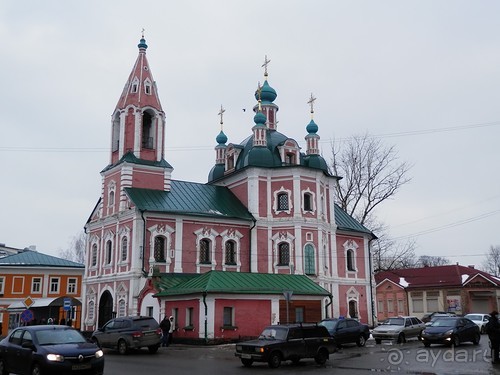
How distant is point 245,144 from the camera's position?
4312 cm

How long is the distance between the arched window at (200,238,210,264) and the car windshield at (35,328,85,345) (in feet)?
68.8

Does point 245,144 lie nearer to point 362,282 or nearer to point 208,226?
point 208,226

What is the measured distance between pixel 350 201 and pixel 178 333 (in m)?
22.6

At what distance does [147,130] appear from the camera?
3934cm

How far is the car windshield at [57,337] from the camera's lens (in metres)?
14.2

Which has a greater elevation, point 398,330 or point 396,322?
point 396,322

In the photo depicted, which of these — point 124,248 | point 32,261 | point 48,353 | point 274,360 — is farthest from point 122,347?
point 32,261

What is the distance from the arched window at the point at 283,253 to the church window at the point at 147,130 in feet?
37.3


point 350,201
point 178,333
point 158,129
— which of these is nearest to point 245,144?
point 158,129

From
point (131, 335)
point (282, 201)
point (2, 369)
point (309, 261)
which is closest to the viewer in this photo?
point (2, 369)

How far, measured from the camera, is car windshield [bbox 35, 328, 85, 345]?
14.2 meters

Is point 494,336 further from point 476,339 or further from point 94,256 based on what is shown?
point 94,256

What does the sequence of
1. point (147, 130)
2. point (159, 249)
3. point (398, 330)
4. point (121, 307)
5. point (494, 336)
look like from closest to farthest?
point (494, 336) → point (398, 330) → point (121, 307) → point (159, 249) → point (147, 130)

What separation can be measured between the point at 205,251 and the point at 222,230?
1.88m
